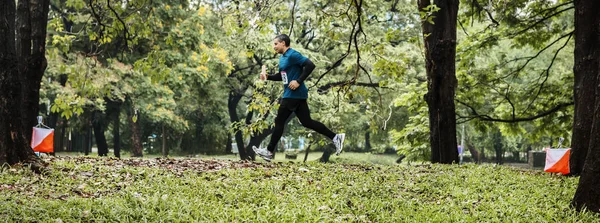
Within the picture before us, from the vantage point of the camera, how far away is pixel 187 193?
5.95m

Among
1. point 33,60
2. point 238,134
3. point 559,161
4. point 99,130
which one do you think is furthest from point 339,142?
point 238,134

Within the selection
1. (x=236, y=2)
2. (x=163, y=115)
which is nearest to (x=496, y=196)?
(x=236, y=2)

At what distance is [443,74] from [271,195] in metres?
5.33

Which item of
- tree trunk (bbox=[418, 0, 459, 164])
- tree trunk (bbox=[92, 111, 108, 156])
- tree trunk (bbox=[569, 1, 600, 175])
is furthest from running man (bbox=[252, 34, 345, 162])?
tree trunk (bbox=[92, 111, 108, 156])

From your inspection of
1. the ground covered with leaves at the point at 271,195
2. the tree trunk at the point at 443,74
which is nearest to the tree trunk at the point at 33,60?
the ground covered with leaves at the point at 271,195

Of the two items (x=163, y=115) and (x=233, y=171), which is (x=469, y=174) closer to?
(x=233, y=171)

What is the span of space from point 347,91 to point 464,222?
4018mm

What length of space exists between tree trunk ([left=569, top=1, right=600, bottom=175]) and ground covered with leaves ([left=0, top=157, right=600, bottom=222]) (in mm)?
804

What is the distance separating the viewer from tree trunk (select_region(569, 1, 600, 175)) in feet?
28.7

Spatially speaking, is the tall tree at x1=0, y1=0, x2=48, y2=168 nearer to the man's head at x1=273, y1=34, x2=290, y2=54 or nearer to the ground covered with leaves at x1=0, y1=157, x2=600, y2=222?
the ground covered with leaves at x1=0, y1=157, x2=600, y2=222

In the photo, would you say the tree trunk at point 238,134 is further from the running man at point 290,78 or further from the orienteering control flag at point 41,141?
the running man at point 290,78

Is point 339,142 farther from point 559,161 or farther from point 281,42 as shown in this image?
point 559,161

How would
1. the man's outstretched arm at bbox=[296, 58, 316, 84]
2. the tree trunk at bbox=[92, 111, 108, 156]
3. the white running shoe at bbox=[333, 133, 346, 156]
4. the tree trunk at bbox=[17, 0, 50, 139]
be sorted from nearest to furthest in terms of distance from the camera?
the man's outstretched arm at bbox=[296, 58, 316, 84]
the white running shoe at bbox=[333, 133, 346, 156]
the tree trunk at bbox=[17, 0, 50, 139]
the tree trunk at bbox=[92, 111, 108, 156]

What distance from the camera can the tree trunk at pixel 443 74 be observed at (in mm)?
10102
